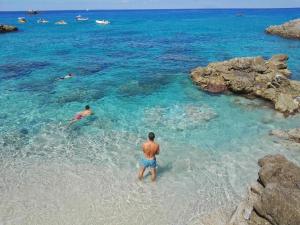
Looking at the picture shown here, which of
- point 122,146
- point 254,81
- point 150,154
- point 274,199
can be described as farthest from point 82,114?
point 274,199

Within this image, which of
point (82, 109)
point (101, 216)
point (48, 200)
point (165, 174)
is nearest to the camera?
point (101, 216)

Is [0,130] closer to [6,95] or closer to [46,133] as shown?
[46,133]

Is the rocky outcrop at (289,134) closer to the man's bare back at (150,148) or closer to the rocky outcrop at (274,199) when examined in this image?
the rocky outcrop at (274,199)

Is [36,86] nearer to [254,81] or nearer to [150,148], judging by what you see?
[150,148]

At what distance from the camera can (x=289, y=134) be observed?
1645 centimetres

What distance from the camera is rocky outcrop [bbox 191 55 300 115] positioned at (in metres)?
20.8

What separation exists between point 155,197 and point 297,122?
11286 millimetres

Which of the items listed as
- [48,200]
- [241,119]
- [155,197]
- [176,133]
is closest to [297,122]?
[241,119]

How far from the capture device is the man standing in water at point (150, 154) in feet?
39.3

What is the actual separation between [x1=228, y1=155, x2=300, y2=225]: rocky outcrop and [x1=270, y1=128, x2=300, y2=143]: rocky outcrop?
17.4 ft

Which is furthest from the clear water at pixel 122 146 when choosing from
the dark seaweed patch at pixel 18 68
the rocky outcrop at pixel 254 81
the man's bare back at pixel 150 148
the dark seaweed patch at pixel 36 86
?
the man's bare back at pixel 150 148

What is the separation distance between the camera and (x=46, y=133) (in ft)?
56.9

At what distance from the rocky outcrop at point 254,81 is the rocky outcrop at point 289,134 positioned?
3291 millimetres

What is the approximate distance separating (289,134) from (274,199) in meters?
8.79
